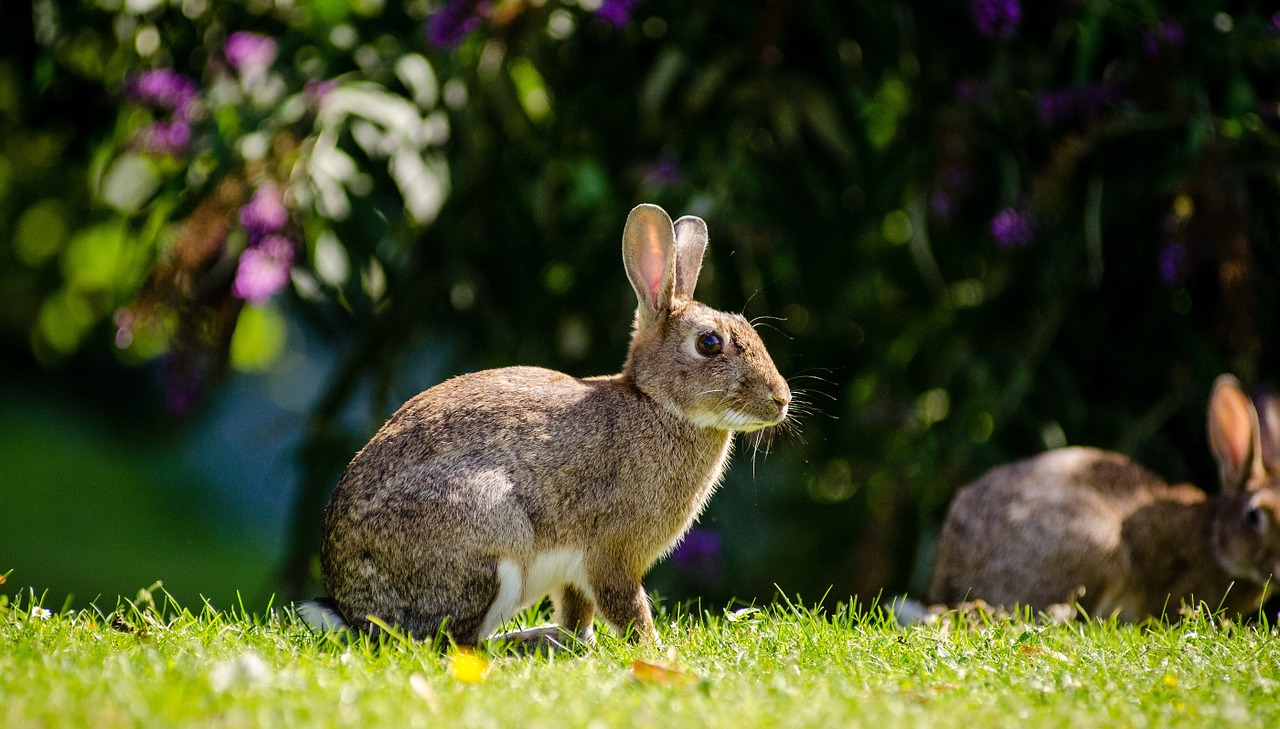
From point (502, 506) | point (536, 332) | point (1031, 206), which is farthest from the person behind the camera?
point (536, 332)

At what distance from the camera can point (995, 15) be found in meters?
5.80

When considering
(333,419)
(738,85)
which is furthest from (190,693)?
(738,85)

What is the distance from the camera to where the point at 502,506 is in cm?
401

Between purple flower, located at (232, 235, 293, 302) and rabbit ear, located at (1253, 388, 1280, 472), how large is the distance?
441cm

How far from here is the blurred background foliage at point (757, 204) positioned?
600 cm

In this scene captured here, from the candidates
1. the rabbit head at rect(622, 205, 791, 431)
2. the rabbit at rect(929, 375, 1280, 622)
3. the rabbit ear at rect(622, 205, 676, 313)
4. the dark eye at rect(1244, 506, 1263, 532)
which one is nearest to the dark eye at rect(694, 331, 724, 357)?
the rabbit head at rect(622, 205, 791, 431)

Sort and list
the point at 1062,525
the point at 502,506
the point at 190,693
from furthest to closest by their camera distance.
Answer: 1. the point at 1062,525
2. the point at 502,506
3. the point at 190,693

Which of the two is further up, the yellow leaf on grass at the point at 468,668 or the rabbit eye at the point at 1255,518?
the yellow leaf on grass at the point at 468,668

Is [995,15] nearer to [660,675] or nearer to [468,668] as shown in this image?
[660,675]

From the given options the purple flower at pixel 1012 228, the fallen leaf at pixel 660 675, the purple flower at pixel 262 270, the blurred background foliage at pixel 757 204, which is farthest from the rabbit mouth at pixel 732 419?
the purple flower at pixel 262 270

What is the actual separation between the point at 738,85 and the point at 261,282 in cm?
239

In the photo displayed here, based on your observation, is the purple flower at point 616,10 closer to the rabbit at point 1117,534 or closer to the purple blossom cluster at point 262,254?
the purple blossom cluster at point 262,254

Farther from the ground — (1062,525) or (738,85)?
(738,85)

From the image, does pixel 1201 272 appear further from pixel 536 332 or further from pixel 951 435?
pixel 536 332
